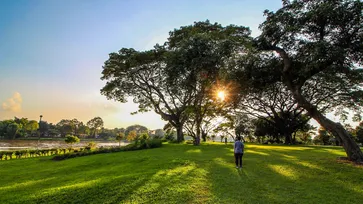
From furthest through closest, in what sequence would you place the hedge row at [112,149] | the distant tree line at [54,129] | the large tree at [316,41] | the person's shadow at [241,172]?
the distant tree line at [54,129]
the hedge row at [112,149]
the large tree at [316,41]
the person's shadow at [241,172]

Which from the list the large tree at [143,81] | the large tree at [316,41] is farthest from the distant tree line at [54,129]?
the large tree at [316,41]

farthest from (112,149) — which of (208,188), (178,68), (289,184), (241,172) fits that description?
(289,184)

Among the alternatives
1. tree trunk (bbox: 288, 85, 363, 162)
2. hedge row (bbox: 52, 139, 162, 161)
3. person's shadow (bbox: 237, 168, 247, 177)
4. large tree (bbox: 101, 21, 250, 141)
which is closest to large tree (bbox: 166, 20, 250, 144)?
large tree (bbox: 101, 21, 250, 141)

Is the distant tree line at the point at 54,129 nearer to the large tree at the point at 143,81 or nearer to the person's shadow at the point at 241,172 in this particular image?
the large tree at the point at 143,81

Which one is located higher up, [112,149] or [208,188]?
[208,188]

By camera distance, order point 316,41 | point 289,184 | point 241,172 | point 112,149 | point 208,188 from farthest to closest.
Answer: point 112,149, point 316,41, point 241,172, point 289,184, point 208,188

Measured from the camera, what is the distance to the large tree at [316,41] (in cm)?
1079

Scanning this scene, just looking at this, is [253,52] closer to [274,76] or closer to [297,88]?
[274,76]

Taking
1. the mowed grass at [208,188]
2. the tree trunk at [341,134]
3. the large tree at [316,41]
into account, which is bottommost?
the mowed grass at [208,188]

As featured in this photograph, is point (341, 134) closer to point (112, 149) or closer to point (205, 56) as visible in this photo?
point (205, 56)

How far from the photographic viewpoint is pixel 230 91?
1783cm

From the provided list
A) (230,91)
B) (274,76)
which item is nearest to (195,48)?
(230,91)

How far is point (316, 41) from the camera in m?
11.6

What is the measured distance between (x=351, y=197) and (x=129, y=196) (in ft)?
21.8
